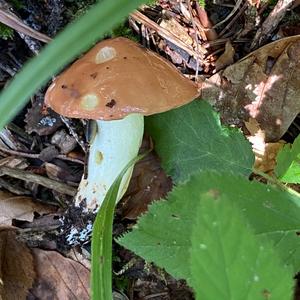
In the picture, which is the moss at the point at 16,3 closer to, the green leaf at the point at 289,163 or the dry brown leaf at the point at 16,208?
the dry brown leaf at the point at 16,208

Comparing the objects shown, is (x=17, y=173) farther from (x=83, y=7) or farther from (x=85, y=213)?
(x=83, y=7)

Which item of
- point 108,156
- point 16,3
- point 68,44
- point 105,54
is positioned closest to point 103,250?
point 108,156

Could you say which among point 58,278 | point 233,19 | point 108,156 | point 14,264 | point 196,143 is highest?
point 233,19

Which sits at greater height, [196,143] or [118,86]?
[118,86]

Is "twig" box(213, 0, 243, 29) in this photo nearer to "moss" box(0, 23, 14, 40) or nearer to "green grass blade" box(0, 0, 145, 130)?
"moss" box(0, 23, 14, 40)

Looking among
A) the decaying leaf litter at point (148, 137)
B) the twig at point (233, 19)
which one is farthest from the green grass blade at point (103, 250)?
the twig at point (233, 19)

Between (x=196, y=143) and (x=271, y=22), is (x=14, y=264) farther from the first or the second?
(x=271, y=22)

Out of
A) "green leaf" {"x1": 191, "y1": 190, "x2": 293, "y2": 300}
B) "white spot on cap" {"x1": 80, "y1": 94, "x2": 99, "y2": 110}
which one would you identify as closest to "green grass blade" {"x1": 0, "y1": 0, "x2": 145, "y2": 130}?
"green leaf" {"x1": 191, "y1": 190, "x2": 293, "y2": 300}
